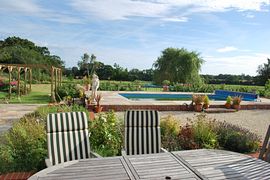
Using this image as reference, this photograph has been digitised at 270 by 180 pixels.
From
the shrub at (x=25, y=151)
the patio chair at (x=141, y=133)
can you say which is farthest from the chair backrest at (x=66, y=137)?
the patio chair at (x=141, y=133)

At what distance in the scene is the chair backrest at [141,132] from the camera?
4160mm

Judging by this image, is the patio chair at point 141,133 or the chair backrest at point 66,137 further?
the patio chair at point 141,133

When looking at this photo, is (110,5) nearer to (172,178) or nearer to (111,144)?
(111,144)

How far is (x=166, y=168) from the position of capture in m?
2.77

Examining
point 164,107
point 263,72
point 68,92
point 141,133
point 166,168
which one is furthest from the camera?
point 263,72

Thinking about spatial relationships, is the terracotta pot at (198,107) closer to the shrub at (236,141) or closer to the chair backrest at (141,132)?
the shrub at (236,141)

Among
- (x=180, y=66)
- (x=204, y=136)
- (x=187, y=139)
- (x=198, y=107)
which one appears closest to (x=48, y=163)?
→ (x=187, y=139)

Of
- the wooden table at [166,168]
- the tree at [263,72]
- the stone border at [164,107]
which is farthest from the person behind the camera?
the tree at [263,72]

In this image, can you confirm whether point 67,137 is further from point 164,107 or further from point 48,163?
point 164,107

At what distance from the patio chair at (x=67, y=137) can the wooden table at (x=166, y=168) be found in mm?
708

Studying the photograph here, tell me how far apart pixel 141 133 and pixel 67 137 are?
1082 mm

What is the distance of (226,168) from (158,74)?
3270 cm

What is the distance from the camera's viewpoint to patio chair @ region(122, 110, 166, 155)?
416 cm

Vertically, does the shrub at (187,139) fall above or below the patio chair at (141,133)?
below
